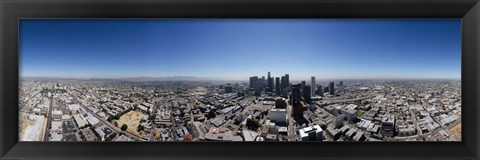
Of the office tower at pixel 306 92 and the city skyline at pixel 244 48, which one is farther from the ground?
the city skyline at pixel 244 48

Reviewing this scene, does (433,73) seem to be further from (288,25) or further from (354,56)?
(288,25)

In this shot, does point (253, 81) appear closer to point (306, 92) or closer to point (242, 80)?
point (242, 80)

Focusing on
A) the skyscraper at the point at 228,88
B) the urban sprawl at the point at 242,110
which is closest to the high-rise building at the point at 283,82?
the urban sprawl at the point at 242,110

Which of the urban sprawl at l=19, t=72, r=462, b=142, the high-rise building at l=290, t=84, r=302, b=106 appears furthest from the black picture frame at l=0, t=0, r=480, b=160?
the high-rise building at l=290, t=84, r=302, b=106

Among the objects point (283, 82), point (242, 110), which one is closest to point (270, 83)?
point (283, 82)

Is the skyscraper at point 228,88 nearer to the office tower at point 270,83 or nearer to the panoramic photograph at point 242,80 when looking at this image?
the panoramic photograph at point 242,80

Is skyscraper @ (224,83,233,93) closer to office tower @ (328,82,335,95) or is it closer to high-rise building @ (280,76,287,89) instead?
high-rise building @ (280,76,287,89)
